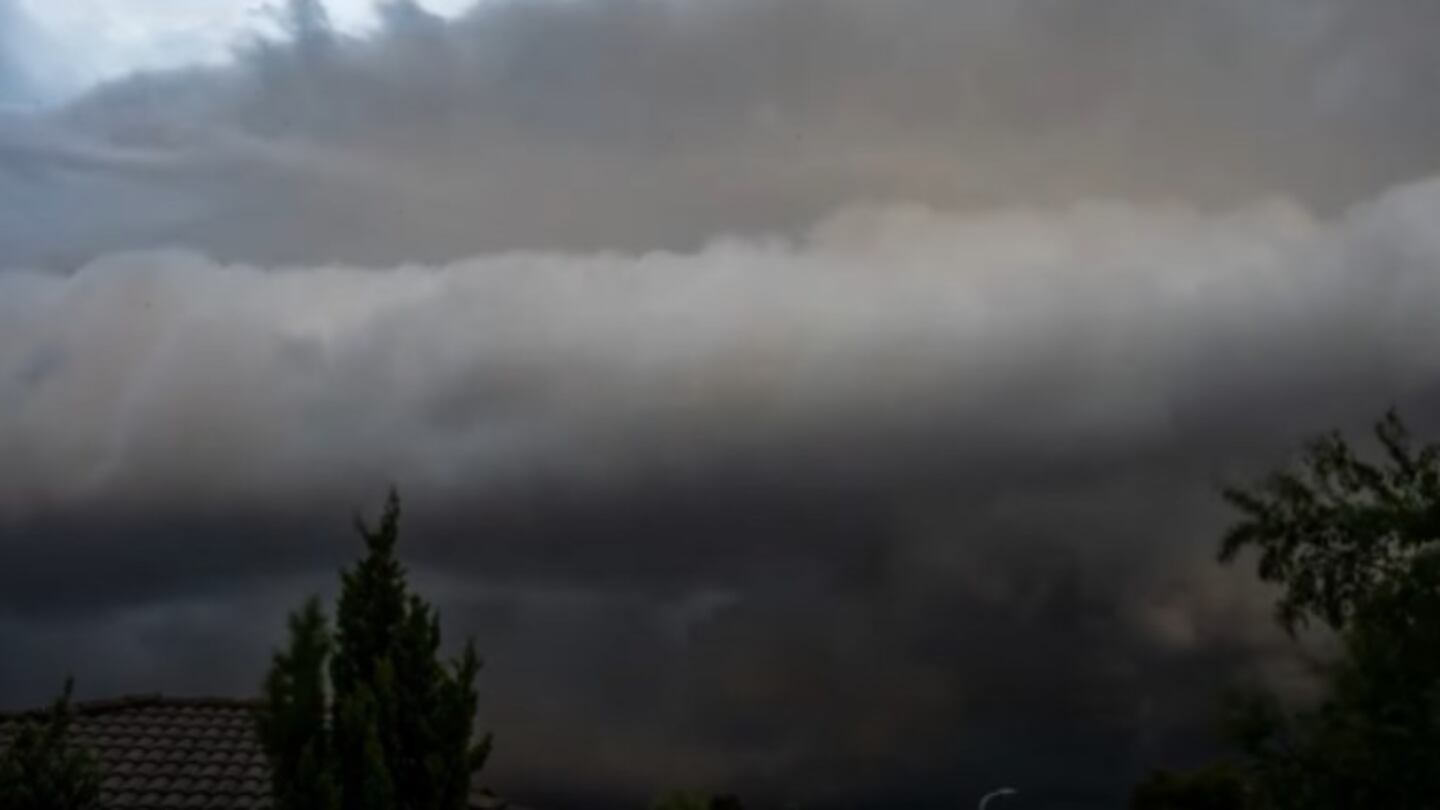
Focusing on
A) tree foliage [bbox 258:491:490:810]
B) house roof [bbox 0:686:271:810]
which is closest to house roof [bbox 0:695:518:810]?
house roof [bbox 0:686:271:810]

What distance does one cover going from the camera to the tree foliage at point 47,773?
67.4 ft

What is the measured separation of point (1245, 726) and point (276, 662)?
11795 millimetres

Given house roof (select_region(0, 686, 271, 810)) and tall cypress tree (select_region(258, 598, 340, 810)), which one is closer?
tall cypress tree (select_region(258, 598, 340, 810))

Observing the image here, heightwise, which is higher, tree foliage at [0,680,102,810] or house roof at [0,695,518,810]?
house roof at [0,695,518,810]

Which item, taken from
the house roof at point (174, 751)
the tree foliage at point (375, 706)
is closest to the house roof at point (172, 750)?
the house roof at point (174, 751)

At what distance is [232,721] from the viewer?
3061 centimetres

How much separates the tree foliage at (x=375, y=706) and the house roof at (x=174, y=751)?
14.7ft

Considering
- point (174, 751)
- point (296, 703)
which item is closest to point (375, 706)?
point (296, 703)

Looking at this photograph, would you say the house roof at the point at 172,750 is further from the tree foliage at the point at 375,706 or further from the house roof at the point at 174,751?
the tree foliage at the point at 375,706

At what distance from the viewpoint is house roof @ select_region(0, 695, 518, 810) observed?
28.1m

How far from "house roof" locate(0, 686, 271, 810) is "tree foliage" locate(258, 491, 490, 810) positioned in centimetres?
448

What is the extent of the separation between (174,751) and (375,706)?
28.7 ft

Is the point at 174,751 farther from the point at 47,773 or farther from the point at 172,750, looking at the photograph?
the point at 47,773

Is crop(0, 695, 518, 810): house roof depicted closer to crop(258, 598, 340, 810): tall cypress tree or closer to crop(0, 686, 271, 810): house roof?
crop(0, 686, 271, 810): house roof
